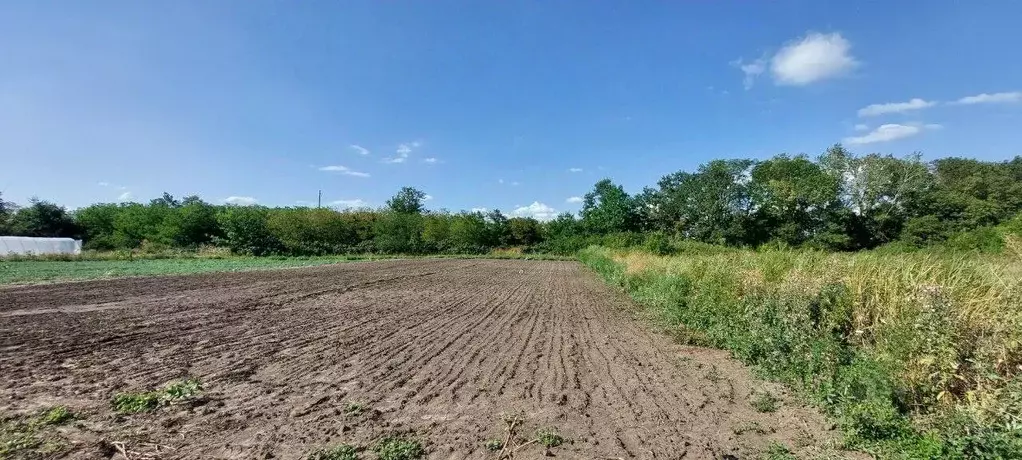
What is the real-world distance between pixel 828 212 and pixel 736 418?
55.7m

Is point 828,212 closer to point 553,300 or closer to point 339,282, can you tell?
point 553,300

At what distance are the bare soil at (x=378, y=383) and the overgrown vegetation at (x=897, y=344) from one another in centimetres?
50

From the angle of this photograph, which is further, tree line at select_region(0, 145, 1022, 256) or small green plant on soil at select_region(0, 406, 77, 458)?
tree line at select_region(0, 145, 1022, 256)

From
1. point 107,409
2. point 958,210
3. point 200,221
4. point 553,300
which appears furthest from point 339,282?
point 958,210

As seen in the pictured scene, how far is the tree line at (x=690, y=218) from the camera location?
44719mm

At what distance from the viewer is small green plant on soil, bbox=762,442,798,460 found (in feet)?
14.5

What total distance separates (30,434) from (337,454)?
3067 mm

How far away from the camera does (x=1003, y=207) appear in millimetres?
38750

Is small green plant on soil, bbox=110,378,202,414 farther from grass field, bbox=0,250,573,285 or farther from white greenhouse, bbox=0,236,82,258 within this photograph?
white greenhouse, bbox=0,236,82,258

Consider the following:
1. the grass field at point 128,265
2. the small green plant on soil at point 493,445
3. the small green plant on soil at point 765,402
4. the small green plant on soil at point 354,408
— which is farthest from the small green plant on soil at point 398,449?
the grass field at point 128,265

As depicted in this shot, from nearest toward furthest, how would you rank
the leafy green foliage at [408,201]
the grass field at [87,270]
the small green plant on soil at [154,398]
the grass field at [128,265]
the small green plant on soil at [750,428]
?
1. the small green plant on soil at [750,428]
2. the small green plant on soil at [154,398]
3. the grass field at [87,270]
4. the grass field at [128,265]
5. the leafy green foliage at [408,201]

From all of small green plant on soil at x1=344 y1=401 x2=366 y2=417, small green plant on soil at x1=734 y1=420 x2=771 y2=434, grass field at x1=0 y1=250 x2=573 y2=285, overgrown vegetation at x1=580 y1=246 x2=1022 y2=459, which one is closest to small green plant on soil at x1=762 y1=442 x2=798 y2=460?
small green plant on soil at x1=734 y1=420 x2=771 y2=434

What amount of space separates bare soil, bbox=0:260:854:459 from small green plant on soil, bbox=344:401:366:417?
0.08 metres

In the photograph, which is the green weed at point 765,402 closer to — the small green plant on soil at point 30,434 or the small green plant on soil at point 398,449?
the small green plant on soil at point 398,449
